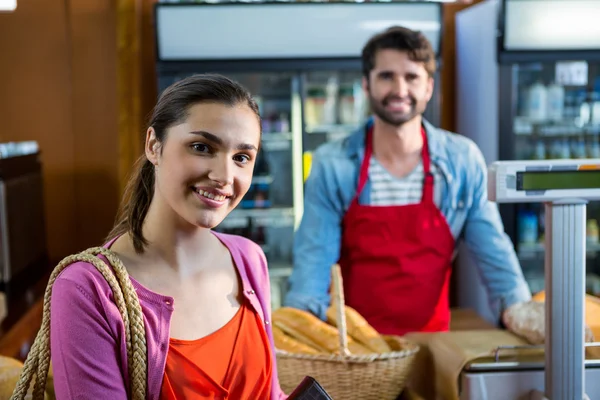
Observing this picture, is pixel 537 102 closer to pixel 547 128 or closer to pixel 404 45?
pixel 547 128

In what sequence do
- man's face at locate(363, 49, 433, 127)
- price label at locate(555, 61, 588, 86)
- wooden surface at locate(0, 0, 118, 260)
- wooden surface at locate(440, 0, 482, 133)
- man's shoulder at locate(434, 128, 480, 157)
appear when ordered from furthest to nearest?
wooden surface at locate(0, 0, 118, 260) → wooden surface at locate(440, 0, 482, 133) → price label at locate(555, 61, 588, 86) → man's shoulder at locate(434, 128, 480, 157) → man's face at locate(363, 49, 433, 127)

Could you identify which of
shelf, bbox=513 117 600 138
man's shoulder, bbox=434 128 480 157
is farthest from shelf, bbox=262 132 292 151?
man's shoulder, bbox=434 128 480 157

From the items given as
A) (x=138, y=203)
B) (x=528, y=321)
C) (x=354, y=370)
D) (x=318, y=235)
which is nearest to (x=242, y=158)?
(x=138, y=203)

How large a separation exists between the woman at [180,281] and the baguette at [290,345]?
27 centimetres

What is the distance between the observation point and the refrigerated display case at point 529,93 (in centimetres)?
436

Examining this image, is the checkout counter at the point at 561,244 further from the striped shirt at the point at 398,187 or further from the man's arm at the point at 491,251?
the striped shirt at the point at 398,187

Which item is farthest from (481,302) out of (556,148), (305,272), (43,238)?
(43,238)

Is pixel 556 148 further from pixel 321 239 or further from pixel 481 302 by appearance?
pixel 321 239

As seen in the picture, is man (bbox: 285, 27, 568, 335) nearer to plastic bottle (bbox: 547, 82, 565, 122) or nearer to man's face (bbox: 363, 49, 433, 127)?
man's face (bbox: 363, 49, 433, 127)

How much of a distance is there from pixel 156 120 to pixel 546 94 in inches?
156

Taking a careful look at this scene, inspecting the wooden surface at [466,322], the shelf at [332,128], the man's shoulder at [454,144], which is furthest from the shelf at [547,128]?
the wooden surface at [466,322]

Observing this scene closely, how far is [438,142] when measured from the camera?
105 inches

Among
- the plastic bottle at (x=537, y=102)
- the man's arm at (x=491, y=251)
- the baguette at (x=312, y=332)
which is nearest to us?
the baguette at (x=312, y=332)

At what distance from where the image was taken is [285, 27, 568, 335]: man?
254 centimetres
